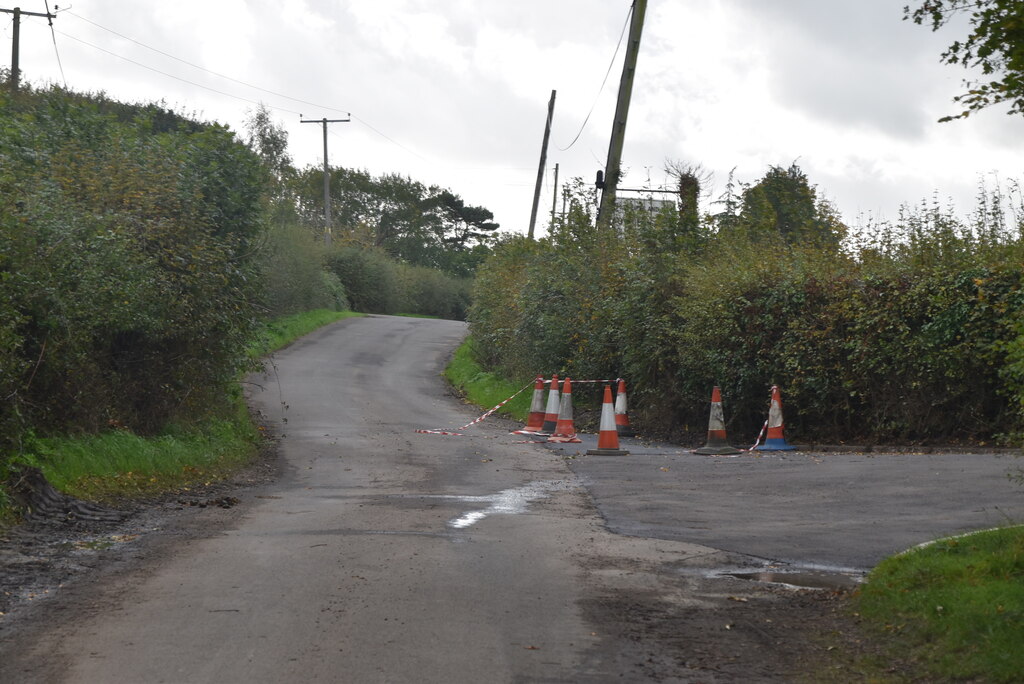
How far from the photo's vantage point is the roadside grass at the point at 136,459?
11.6 meters

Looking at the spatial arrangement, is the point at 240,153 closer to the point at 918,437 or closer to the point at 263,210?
the point at 263,210

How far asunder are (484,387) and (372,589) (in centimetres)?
2119

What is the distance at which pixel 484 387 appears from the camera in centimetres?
2877

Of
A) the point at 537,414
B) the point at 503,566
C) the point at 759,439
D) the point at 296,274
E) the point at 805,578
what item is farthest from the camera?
the point at 296,274

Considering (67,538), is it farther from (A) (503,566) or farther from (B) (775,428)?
(B) (775,428)

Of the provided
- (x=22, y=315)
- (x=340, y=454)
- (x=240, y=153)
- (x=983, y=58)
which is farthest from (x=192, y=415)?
(x=983, y=58)

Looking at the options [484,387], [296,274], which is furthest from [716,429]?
[296,274]

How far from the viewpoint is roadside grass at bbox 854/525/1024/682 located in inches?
226

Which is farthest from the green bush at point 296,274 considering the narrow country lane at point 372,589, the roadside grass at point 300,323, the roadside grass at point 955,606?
the roadside grass at point 955,606

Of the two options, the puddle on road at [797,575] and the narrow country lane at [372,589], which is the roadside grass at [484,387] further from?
the puddle on road at [797,575]

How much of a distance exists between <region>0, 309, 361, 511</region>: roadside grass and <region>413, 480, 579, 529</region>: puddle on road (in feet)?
10.8

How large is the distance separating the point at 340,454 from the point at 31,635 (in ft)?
33.4

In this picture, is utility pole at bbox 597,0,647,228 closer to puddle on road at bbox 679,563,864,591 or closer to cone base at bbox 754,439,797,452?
cone base at bbox 754,439,797,452

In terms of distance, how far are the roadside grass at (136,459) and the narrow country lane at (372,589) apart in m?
1.06
